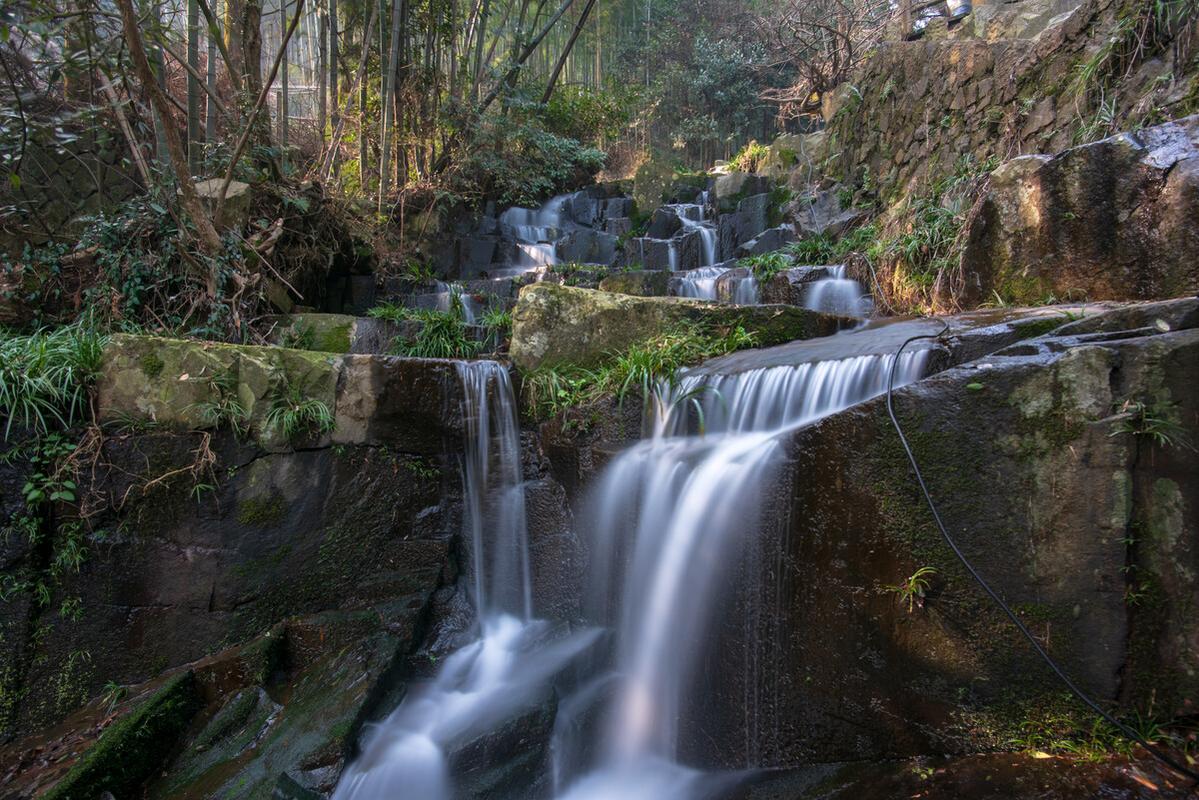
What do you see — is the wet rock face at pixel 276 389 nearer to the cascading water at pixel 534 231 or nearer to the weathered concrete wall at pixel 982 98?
the cascading water at pixel 534 231

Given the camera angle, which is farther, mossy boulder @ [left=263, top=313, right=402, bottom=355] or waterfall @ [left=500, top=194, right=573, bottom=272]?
waterfall @ [left=500, top=194, right=573, bottom=272]

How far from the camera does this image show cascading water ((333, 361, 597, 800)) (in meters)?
3.17

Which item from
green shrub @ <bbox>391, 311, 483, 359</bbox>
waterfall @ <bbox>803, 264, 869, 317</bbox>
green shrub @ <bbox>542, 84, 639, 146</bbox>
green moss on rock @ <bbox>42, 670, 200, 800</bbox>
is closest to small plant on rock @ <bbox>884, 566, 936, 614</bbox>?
green moss on rock @ <bbox>42, 670, 200, 800</bbox>

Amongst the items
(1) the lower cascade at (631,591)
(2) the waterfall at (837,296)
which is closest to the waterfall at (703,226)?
(2) the waterfall at (837,296)

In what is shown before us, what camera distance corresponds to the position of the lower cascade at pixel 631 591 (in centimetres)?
313

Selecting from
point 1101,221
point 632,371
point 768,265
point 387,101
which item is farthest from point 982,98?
point 387,101

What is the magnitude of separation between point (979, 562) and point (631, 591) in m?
1.81

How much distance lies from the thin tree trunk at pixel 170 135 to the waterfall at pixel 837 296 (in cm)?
606

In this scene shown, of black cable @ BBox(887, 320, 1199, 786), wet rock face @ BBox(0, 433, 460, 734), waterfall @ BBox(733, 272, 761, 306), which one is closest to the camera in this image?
black cable @ BBox(887, 320, 1199, 786)

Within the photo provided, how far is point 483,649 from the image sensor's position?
13.6 feet

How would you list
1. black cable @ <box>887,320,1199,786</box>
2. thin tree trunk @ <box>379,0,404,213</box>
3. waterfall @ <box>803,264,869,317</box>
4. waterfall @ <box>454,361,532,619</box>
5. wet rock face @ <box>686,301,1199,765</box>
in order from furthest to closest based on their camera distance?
1. thin tree trunk @ <box>379,0,404,213</box>
2. waterfall @ <box>803,264,869,317</box>
3. waterfall @ <box>454,361,532,619</box>
4. wet rock face @ <box>686,301,1199,765</box>
5. black cable @ <box>887,320,1199,786</box>

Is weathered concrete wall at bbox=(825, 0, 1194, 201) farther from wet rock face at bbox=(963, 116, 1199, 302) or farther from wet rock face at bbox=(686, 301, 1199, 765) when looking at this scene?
wet rock face at bbox=(686, 301, 1199, 765)

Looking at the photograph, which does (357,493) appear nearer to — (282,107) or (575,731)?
(575,731)

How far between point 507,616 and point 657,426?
1748mm
